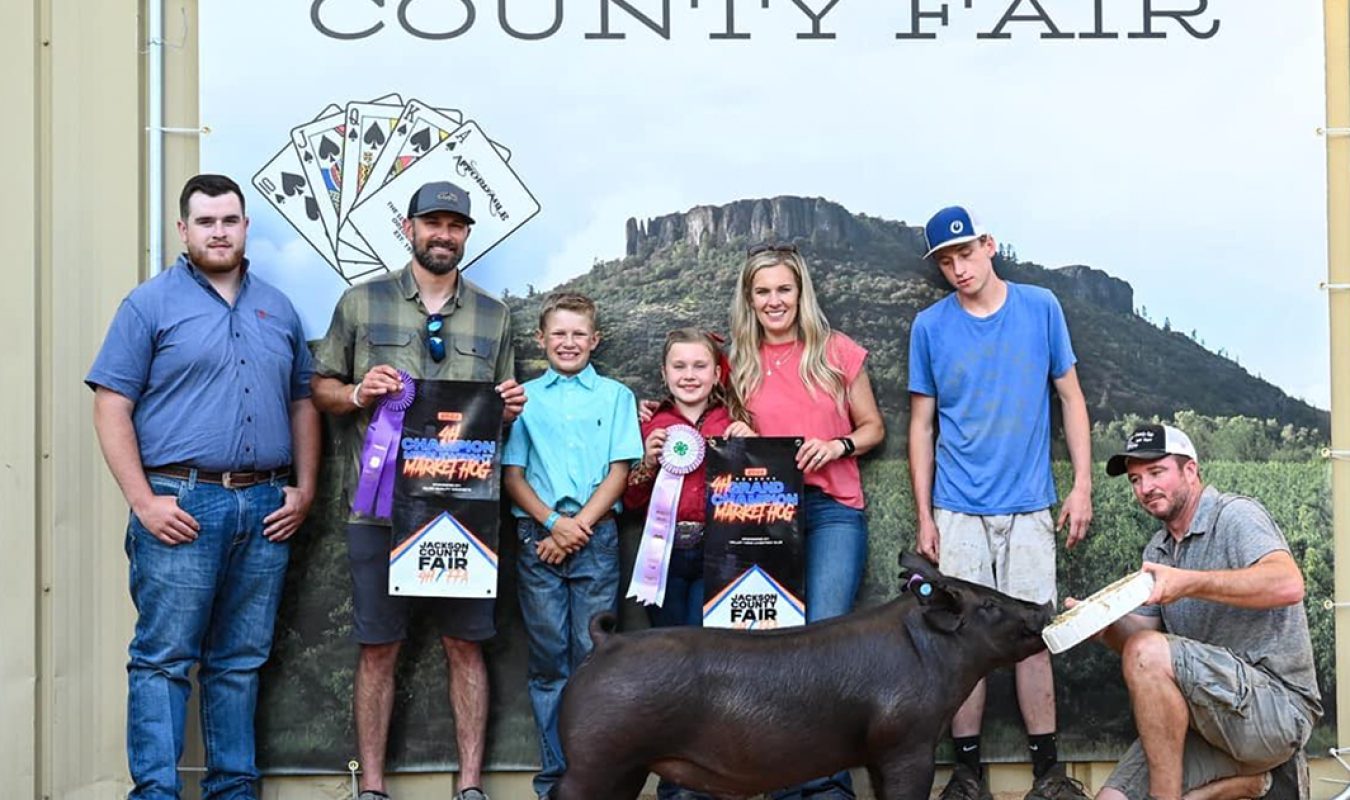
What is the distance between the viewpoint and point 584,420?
16.8 ft

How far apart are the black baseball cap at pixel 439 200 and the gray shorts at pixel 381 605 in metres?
1.20

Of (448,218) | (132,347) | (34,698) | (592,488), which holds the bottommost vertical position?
(34,698)

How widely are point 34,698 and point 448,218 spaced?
2.44 m

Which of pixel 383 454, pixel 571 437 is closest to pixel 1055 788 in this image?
pixel 571 437

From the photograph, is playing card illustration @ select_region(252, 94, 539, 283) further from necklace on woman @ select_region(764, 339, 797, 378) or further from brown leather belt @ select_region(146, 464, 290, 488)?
necklace on woman @ select_region(764, 339, 797, 378)

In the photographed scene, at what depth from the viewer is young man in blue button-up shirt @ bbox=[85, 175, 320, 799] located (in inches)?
187

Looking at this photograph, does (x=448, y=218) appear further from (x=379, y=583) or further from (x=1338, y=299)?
(x=1338, y=299)

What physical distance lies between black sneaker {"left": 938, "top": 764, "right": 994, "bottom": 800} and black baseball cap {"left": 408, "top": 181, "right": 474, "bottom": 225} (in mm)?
2846

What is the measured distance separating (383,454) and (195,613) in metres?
0.85

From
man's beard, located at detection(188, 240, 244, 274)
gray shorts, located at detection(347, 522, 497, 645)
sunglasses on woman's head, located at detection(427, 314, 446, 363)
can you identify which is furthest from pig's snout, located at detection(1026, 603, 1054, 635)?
man's beard, located at detection(188, 240, 244, 274)

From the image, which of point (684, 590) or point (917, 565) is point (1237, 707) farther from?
point (684, 590)

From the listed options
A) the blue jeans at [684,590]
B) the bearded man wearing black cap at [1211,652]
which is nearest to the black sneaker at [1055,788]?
the bearded man wearing black cap at [1211,652]

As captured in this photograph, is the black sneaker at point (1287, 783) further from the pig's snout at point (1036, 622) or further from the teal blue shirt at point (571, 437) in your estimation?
the teal blue shirt at point (571, 437)

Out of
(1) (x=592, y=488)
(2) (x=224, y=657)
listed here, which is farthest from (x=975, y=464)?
(2) (x=224, y=657)
